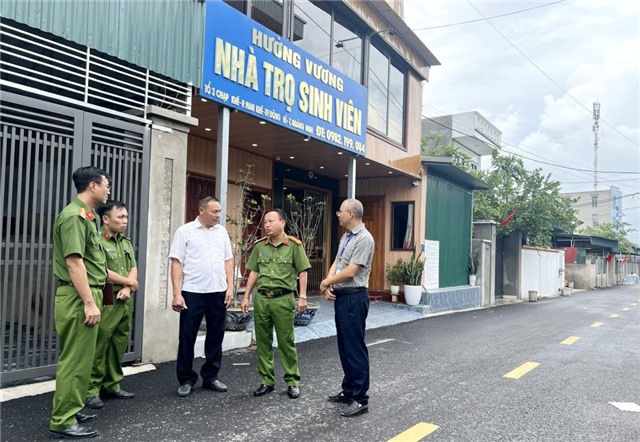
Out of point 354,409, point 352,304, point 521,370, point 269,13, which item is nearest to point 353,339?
point 352,304

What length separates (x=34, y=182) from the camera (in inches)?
178

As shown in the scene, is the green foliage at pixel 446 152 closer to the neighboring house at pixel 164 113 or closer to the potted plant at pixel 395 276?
the potted plant at pixel 395 276

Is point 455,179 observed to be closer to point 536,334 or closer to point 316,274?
point 316,274

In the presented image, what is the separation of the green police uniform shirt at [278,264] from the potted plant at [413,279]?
8181 mm

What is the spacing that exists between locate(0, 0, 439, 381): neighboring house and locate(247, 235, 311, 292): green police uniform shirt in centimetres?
166

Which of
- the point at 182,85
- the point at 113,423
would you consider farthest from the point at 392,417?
the point at 182,85

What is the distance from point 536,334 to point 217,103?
23.8 feet

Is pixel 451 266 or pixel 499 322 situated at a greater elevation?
pixel 451 266

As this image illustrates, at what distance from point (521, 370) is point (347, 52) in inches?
290

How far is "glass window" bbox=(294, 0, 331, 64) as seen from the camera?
9.08 m

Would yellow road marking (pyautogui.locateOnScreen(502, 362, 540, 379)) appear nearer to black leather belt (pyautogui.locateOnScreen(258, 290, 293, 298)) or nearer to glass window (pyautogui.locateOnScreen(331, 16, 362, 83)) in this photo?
black leather belt (pyautogui.locateOnScreen(258, 290, 293, 298))

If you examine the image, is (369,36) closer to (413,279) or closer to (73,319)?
(413,279)

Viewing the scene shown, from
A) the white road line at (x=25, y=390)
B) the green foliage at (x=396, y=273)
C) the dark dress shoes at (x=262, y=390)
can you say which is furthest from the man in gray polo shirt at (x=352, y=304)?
the green foliage at (x=396, y=273)

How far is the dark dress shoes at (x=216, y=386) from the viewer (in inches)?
181
